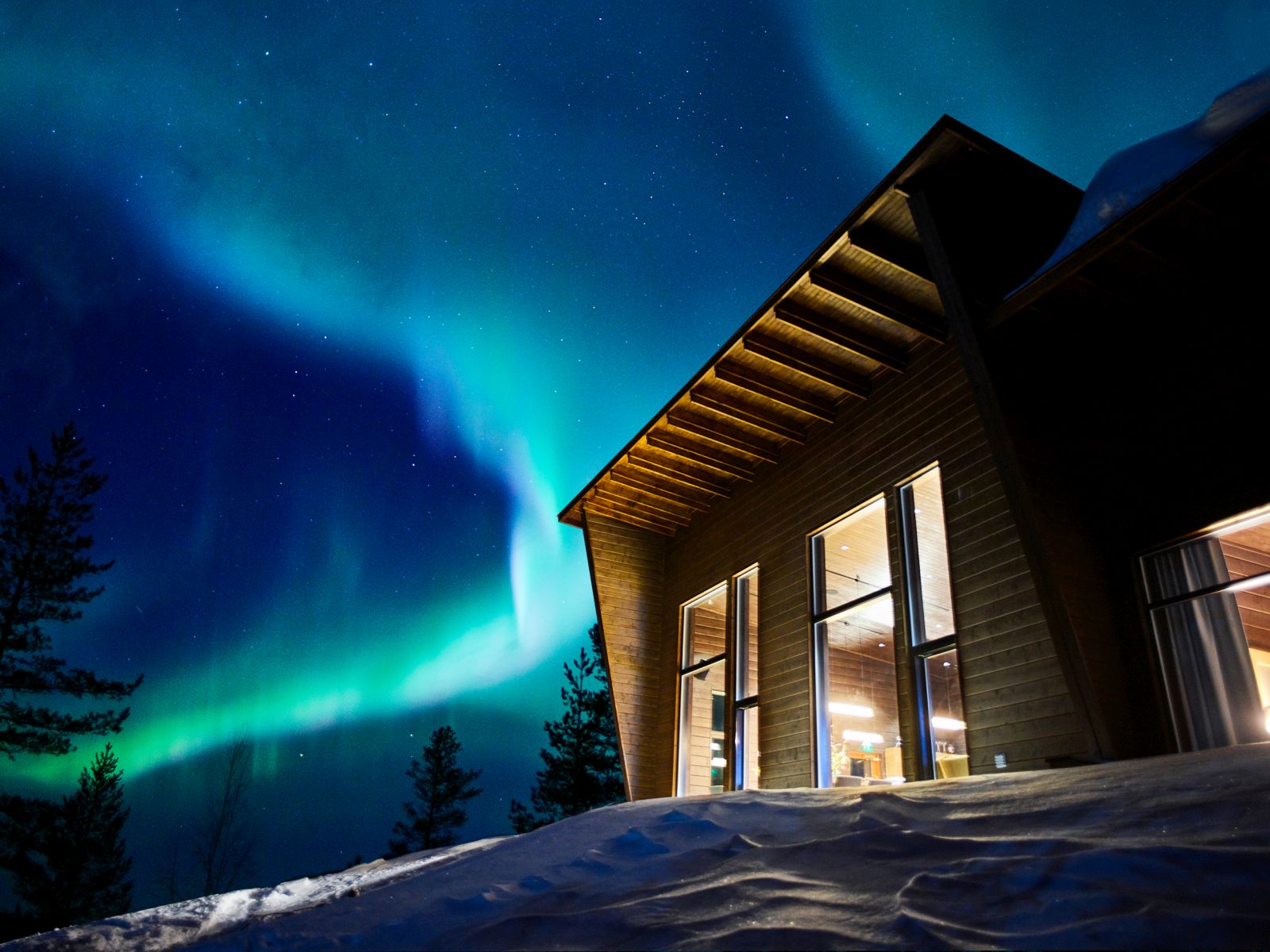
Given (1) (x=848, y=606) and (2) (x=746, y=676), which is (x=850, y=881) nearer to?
(1) (x=848, y=606)

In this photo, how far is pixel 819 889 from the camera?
8.86 ft

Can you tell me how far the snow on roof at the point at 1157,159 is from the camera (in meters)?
5.58

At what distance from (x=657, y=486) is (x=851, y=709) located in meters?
5.42

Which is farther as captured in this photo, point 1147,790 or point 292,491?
point 292,491

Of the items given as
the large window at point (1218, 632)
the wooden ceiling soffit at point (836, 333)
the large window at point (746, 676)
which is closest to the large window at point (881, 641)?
the large window at point (746, 676)

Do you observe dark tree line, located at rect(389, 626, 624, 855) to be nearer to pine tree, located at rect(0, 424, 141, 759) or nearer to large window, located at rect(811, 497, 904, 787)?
large window, located at rect(811, 497, 904, 787)

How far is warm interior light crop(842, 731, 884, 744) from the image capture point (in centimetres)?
1399

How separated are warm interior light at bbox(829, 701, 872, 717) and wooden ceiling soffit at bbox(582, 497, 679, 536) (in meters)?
4.17

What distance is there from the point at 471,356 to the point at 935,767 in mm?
26299

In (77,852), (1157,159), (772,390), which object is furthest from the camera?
(77,852)

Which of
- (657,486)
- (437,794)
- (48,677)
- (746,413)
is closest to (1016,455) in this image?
(746,413)

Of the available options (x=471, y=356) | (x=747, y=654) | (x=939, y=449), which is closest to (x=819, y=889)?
(x=939, y=449)

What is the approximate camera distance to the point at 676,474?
1274cm

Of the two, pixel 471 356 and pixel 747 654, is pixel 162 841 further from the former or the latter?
pixel 747 654
